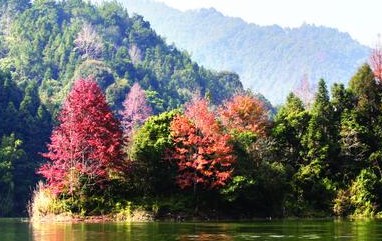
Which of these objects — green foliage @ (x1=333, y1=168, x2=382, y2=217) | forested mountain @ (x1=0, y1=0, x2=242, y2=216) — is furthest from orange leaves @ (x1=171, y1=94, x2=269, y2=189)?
forested mountain @ (x1=0, y1=0, x2=242, y2=216)

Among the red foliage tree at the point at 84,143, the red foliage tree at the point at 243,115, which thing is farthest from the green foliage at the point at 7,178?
the red foliage tree at the point at 243,115

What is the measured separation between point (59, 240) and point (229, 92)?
157 metres

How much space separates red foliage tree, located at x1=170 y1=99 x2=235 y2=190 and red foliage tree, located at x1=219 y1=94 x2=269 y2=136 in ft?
17.5

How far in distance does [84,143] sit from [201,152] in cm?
787

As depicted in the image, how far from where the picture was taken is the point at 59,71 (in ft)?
506

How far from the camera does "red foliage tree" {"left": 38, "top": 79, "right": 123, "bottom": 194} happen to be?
49.2 metres

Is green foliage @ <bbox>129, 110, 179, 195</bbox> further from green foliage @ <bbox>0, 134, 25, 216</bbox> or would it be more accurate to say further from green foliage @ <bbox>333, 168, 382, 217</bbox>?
green foliage @ <bbox>0, 134, 25, 216</bbox>

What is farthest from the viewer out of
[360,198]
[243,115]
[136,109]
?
[136,109]

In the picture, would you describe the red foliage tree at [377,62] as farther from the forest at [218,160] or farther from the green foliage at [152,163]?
the green foliage at [152,163]

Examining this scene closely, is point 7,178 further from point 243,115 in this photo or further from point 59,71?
point 59,71

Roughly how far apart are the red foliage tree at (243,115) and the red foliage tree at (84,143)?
10.4 m

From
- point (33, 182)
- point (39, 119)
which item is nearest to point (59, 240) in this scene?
point (33, 182)

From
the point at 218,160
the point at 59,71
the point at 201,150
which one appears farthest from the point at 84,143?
the point at 59,71

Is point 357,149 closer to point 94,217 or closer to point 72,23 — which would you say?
point 94,217
